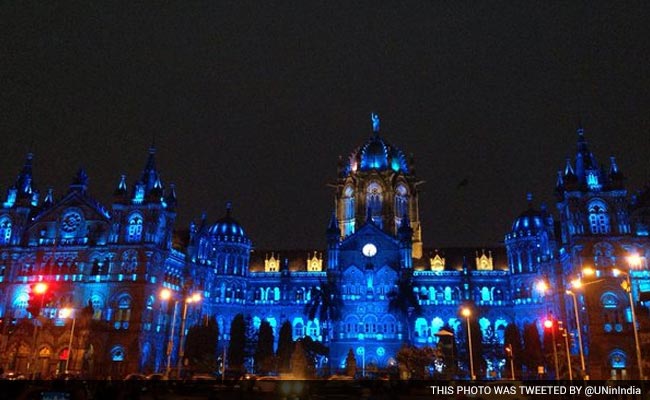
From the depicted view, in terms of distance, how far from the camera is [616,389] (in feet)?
108

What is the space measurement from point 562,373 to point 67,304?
2539 inches

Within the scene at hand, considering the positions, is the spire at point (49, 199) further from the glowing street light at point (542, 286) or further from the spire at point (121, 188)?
the glowing street light at point (542, 286)

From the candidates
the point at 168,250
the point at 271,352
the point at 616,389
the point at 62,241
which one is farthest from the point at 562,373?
the point at 62,241

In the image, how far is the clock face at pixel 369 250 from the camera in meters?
90.8

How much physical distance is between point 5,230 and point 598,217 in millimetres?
84156

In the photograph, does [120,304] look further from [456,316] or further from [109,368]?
[456,316]

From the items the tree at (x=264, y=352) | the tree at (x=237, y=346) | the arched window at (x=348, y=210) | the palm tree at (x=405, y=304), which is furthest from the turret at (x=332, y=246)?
the tree at (x=237, y=346)

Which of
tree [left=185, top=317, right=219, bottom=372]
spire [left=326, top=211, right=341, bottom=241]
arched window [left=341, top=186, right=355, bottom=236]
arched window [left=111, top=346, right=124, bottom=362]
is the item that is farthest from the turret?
arched window [left=111, top=346, right=124, bottom=362]

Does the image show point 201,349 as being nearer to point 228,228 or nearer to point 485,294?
point 228,228

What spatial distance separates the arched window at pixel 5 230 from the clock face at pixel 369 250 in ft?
178

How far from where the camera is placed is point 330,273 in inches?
3492

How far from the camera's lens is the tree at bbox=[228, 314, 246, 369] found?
2958 inches

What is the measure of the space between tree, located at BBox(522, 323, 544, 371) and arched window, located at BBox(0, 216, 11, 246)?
75.0m

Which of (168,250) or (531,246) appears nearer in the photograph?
(168,250)
